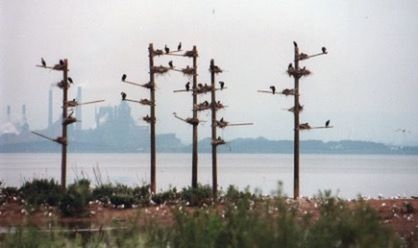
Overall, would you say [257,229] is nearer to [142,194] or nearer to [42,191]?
[142,194]

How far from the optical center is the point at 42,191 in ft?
74.7

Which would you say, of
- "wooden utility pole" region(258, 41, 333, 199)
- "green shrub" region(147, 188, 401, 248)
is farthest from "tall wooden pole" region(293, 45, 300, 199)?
"green shrub" region(147, 188, 401, 248)

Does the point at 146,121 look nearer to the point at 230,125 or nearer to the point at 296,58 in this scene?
the point at 230,125

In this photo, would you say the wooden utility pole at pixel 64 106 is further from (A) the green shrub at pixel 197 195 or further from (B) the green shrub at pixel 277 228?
(B) the green shrub at pixel 277 228

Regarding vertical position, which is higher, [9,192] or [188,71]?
[188,71]

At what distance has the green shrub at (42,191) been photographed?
71.3 ft

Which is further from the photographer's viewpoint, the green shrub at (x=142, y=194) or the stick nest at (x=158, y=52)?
the stick nest at (x=158, y=52)

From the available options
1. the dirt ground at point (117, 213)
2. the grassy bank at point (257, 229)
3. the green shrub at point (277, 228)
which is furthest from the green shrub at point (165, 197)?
the green shrub at point (277, 228)

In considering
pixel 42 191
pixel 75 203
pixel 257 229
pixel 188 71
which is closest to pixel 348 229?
pixel 257 229

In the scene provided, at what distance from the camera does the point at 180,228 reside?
9.04 meters

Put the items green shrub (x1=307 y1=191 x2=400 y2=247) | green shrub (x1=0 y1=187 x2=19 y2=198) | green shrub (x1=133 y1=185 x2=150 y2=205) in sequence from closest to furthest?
1. green shrub (x1=307 y1=191 x2=400 y2=247)
2. green shrub (x1=133 y1=185 x2=150 y2=205)
3. green shrub (x1=0 y1=187 x2=19 y2=198)

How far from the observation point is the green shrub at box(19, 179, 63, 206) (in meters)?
21.7

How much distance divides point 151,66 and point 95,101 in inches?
78.4

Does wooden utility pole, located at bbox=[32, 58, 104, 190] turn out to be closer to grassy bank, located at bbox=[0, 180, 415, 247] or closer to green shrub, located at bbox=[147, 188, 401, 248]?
grassy bank, located at bbox=[0, 180, 415, 247]
